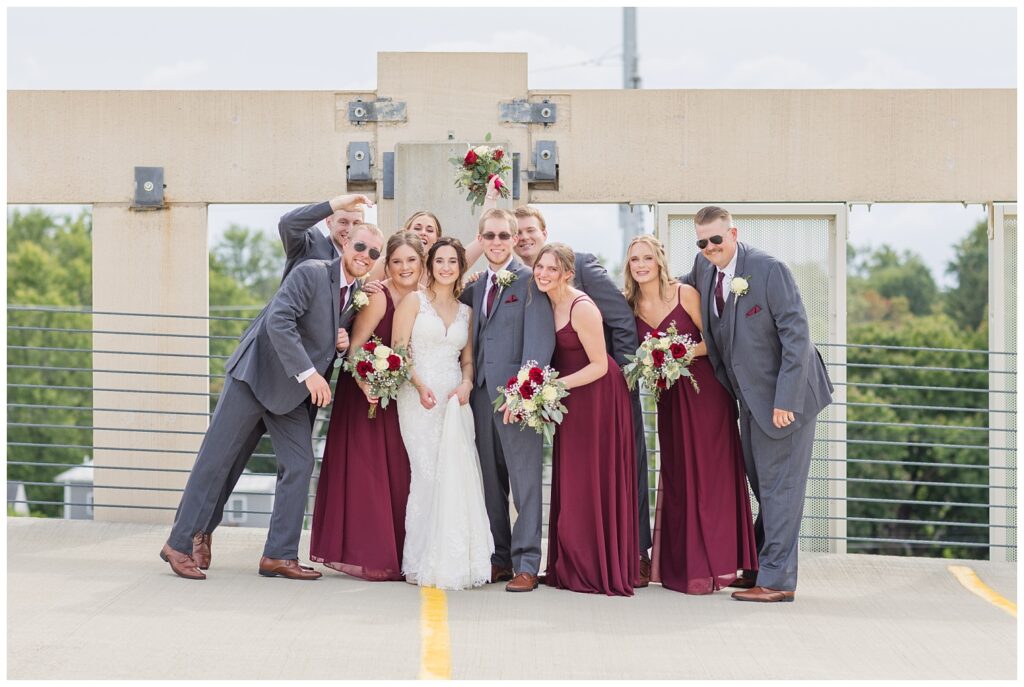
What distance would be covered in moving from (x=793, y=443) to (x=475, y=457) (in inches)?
70.9

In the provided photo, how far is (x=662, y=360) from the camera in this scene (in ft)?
23.8

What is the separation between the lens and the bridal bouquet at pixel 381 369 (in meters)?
7.33

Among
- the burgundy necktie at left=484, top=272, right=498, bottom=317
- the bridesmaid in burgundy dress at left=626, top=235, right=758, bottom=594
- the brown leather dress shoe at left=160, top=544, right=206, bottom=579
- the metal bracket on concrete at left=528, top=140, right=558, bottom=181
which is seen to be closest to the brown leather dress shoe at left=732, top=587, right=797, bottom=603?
the bridesmaid in burgundy dress at left=626, top=235, right=758, bottom=594

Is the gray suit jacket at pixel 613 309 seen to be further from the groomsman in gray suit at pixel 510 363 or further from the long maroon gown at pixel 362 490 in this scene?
the long maroon gown at pixel 362 490

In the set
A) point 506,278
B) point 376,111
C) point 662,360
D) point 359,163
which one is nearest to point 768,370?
point 662,360

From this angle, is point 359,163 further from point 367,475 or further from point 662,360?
point 662,360

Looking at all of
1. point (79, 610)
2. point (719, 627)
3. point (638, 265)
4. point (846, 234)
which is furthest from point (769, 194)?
point (79, 610)

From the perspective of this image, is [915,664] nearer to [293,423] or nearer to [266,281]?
[293,423]

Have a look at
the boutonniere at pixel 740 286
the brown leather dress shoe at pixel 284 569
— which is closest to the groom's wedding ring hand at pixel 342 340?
the brown leather dress shoe at pixel 284 569

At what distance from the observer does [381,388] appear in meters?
7.35

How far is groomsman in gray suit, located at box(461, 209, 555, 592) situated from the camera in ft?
24.0

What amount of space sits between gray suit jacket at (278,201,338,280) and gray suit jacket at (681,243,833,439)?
2369 mm

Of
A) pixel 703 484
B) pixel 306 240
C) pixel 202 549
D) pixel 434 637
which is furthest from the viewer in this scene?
pixel 306 240

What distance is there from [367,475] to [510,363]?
41.9 inches
